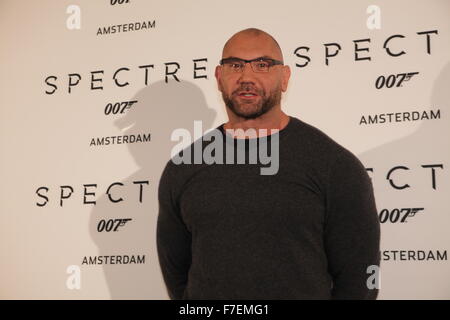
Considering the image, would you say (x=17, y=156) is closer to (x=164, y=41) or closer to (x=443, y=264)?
(x=164, y=41)

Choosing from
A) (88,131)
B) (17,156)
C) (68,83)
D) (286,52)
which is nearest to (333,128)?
(286,52)

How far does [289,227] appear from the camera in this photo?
171 centimetres

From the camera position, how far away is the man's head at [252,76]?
1.86 m

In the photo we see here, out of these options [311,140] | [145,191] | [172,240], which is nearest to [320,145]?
[311,140]

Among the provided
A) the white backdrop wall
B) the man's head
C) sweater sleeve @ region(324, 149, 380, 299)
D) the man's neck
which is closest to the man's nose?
the man's head

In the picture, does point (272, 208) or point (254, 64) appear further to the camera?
point (254, 64)

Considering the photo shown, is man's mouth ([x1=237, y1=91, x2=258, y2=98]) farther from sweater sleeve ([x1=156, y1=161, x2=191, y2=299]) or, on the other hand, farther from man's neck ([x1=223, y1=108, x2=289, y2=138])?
sweater sleeve ([x1=156, y1=161, x2=191, y2=299])

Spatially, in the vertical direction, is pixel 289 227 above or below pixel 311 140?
below

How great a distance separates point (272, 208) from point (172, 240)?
17.8 inches

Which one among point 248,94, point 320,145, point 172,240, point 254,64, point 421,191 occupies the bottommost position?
point 172,240

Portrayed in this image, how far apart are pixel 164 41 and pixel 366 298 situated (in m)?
1.77

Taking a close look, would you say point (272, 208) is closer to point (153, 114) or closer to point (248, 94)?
point (248, 94)

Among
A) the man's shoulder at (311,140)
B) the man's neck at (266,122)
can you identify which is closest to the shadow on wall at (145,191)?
the man's neck at (266,122)

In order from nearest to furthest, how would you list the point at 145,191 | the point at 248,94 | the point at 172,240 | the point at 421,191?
the point at 248,94
the point at 172,240
the point at 421,191
the point at 145,191
